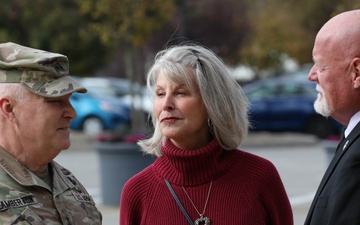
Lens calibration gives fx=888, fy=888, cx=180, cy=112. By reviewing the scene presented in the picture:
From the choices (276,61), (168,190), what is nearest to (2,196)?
(168,190)

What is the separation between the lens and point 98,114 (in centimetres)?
2578

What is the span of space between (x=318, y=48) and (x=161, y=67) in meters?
0.95

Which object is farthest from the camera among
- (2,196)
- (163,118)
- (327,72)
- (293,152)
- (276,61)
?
(276,61)

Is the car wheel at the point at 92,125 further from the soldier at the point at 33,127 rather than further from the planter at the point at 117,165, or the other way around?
the soldier at the point at 33,127

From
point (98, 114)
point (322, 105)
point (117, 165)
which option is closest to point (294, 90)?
point (98, 114)

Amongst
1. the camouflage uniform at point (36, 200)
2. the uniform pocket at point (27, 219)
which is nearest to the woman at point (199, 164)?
the camouflage uniform at point (36, 200)

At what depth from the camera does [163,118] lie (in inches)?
173

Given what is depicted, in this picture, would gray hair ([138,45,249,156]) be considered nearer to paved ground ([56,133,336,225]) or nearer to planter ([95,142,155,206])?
paved ground ([56,133,336,225])

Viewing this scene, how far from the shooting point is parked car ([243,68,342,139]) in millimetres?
23953

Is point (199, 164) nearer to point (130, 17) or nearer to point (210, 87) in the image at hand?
point (210, 87)

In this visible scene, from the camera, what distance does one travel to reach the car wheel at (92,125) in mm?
25766

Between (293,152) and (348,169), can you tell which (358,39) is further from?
(293,152)

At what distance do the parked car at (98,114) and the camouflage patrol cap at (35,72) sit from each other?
21.9 metres

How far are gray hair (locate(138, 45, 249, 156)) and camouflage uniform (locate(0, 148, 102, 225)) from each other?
830 millimetres
